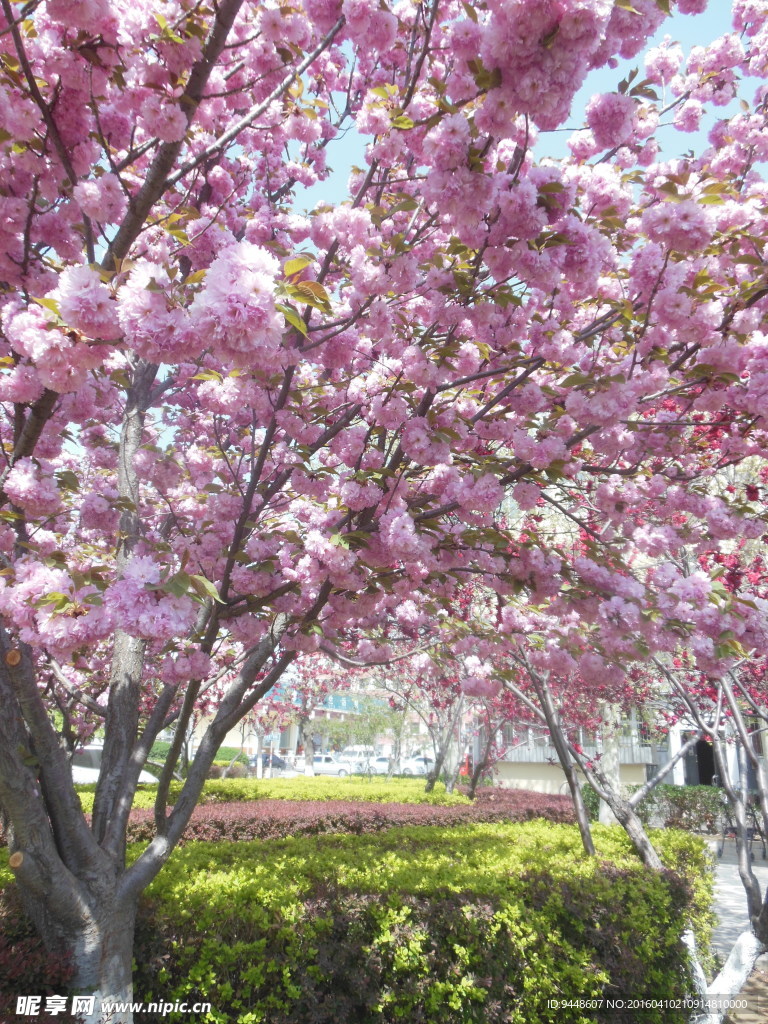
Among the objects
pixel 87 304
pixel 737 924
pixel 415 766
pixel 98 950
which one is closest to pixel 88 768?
pixel 737 924

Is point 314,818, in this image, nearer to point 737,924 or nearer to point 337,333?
point 737,924

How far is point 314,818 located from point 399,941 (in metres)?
6.00

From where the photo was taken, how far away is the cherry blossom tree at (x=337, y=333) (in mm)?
1947

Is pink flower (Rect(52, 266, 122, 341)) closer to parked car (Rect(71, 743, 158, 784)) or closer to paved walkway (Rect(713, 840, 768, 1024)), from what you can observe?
paved walkway (Rect(713, 840, 768, 1024))

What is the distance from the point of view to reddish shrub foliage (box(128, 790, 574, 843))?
7816 millimetres

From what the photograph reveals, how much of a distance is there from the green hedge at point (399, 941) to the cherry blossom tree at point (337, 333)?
52 centimetres

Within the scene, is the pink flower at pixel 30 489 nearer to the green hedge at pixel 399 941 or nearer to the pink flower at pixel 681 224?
the green hedge at pixel 399 941

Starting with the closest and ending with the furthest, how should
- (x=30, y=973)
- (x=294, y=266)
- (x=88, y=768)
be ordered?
(x=294, y=266) < (x=30, y=973) < (x=88, y=768)

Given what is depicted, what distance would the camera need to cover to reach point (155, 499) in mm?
6316

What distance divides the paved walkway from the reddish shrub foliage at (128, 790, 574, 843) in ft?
9.11

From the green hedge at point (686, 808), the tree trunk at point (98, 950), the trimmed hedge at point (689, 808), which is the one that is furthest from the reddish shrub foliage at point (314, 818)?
the trimmed hedge at point (689, 808)

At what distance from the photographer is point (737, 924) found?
8.52 metres

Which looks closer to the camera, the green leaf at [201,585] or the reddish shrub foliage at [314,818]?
the green leaf at [201,585]

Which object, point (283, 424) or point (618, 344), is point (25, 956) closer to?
point (283, 424)
